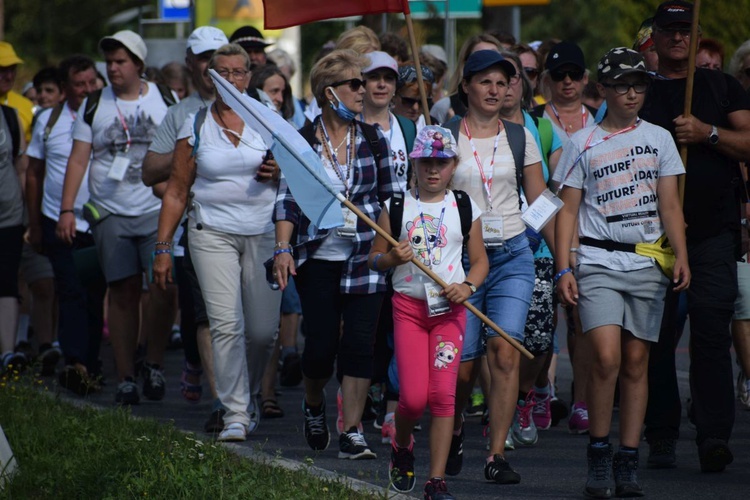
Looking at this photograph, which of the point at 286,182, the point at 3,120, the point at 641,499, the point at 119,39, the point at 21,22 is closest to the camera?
the point at 641,499

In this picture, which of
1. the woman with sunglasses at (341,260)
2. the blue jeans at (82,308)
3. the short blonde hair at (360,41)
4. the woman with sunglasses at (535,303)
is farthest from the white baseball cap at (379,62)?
the blue jeans at (82,308)

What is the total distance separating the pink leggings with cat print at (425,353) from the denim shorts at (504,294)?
336 millimetres

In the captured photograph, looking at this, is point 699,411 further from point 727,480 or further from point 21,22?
point 21,22

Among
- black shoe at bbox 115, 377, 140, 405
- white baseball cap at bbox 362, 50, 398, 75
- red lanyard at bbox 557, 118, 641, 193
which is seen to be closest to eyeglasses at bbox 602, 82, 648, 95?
red lanyard at bbox 557, 118, 641, 193

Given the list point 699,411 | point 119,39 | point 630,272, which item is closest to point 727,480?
point 699,411

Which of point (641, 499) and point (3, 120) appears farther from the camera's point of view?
point (3, 120)

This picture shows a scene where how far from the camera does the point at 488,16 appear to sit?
22781 millimetres

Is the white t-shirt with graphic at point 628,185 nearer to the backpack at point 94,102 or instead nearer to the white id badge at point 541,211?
the white id badge at point 541,211

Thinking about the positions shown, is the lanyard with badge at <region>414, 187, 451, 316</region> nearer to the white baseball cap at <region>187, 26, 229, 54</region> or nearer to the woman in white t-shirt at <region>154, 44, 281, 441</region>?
the woman in white t-shirt at <region>154, 44, 281, 441</region>

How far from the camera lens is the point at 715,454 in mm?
7406

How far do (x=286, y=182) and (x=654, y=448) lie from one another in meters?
2.31

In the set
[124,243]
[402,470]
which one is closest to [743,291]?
[402,470]

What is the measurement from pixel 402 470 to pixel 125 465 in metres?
1.26

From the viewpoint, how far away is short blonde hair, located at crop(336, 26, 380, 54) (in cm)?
988
